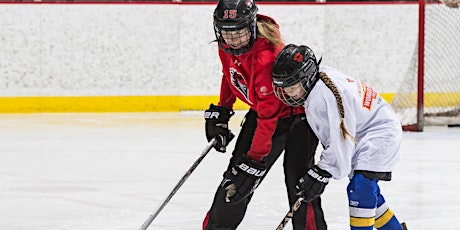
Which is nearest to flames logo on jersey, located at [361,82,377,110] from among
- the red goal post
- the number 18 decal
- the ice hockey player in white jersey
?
the ice hockey player in white jersey

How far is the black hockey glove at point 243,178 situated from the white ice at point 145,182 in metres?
0.86

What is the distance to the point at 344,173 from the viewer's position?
2529 mm

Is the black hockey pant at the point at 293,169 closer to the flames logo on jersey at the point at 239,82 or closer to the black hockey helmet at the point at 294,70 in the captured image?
the flames logo on jersey at the point at 239,82

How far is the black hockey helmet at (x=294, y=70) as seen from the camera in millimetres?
2512

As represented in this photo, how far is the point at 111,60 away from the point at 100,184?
5.05 m

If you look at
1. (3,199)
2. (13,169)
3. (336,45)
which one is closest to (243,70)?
(3,199)

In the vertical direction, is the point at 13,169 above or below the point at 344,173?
below

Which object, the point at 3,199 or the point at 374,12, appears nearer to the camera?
the point at 3,199

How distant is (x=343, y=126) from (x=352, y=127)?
5 cm

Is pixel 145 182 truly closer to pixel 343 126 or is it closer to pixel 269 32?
pixel 269 32

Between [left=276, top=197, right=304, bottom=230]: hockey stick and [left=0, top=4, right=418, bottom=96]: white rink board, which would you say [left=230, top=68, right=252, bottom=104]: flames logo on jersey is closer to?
[left=276, top=197, right=304, bottom=230]: hockey stick

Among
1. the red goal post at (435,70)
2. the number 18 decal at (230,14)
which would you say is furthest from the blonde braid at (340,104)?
the red goal post at (435,70)

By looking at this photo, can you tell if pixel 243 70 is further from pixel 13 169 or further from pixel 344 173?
pixel 13 169

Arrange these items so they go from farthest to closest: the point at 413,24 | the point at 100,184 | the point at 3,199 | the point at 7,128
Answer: the point at 413,24, the point at 7,128, the point at 100,184, the point at 3,199
